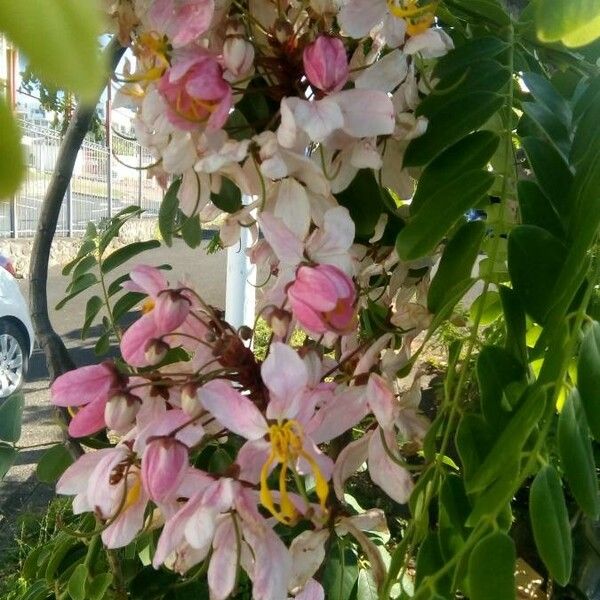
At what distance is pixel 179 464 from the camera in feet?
1.24

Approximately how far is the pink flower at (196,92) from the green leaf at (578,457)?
0.22 m

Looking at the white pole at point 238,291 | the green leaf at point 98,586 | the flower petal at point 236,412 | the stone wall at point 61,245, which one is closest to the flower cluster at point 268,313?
the flower petal at point 236,412

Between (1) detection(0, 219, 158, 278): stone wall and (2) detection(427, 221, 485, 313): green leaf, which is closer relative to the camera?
(2) detection(427, 221, 485, 313): green leaf

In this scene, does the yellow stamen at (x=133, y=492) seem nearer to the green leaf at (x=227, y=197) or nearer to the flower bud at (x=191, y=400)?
the flower bud at (x=191, y=400)

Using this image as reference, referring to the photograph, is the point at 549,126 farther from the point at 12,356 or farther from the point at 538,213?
the point at 12,356

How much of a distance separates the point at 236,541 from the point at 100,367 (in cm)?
12

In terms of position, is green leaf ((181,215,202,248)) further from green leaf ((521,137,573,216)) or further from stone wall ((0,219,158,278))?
stone wall ((0,219,158,278))

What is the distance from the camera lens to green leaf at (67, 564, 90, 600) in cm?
53

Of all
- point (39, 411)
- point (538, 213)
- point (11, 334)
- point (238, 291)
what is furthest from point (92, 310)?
point (11, 334)

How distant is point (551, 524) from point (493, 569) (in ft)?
0.12

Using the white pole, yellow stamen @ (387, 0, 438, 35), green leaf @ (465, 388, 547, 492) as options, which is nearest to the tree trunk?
yellow stamen @ (387, 0, 438, 35)

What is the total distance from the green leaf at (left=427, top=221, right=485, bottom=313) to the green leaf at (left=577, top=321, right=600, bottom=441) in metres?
0.10

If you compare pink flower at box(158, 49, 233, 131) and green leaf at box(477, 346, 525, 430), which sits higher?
pink flower at box(158, 49, 233, 131)

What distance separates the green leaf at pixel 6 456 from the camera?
0.58 meters
